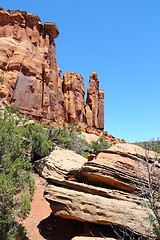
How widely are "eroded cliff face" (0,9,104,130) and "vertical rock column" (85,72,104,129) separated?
4.74 meters

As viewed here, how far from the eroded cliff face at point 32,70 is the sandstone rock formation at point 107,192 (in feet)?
92.5

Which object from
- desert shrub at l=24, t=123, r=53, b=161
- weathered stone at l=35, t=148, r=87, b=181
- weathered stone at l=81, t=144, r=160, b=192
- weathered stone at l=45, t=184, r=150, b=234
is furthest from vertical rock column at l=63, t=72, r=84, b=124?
weathered stone at l=45, t=184, r=150, b=234

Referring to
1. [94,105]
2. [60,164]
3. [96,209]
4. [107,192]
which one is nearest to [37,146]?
[60,164]

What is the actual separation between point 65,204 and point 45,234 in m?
1.76

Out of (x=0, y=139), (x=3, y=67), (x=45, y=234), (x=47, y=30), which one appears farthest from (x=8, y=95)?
(x=45, y=234)

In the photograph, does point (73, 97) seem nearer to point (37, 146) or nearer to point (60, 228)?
point (37, 146)

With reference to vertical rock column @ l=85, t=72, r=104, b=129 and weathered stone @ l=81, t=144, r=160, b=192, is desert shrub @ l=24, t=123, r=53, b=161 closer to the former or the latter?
weathered stone @ l=81, t=144, r=160, b=192

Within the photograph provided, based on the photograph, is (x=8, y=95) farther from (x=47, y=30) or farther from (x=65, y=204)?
(x=65, y=204)

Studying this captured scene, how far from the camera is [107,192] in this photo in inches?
295

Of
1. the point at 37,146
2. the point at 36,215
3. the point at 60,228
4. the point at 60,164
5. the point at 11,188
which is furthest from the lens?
the point at 37,146

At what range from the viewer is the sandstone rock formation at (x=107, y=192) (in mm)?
6861

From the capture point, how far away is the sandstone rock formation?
686 cm

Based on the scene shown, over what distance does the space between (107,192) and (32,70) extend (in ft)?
111

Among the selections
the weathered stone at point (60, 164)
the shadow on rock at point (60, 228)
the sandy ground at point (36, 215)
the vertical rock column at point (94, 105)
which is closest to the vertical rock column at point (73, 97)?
the vertical rock column at point (94, 105)
